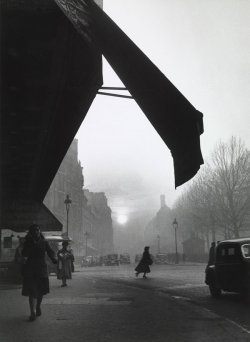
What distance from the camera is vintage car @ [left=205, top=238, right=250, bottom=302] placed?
11.4 m

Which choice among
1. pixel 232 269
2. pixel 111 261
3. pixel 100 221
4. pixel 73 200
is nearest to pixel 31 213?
pixel 232 269

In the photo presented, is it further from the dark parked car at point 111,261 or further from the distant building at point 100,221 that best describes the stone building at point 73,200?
the distant building at point 100,221

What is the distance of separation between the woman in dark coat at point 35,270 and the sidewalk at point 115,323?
0.44 metres

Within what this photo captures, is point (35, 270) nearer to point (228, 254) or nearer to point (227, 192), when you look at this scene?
point (228, 254)

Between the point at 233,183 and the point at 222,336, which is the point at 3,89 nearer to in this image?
the point at 222,336

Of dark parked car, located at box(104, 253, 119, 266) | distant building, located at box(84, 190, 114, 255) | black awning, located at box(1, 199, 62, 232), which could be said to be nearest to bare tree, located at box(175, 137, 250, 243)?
dark parked car, located at box(104, 253, 119, 266)

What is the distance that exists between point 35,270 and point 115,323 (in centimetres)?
195

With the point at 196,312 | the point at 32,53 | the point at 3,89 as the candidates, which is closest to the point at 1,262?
the point at 196,312

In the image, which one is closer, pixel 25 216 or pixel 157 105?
pixel 157 105

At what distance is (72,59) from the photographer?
6.03 m

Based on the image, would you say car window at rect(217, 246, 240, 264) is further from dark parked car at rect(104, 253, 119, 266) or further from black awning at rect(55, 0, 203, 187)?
dark parked car at rect(104, 253, 119, 266)

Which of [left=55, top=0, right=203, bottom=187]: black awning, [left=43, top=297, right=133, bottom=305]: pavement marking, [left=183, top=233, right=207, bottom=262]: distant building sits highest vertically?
[left=55, top=0, right=203, bottom=187]: black awning

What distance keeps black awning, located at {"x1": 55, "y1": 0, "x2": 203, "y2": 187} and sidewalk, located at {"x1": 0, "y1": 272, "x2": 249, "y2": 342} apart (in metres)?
2.49

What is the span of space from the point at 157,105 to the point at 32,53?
1.77 meters
